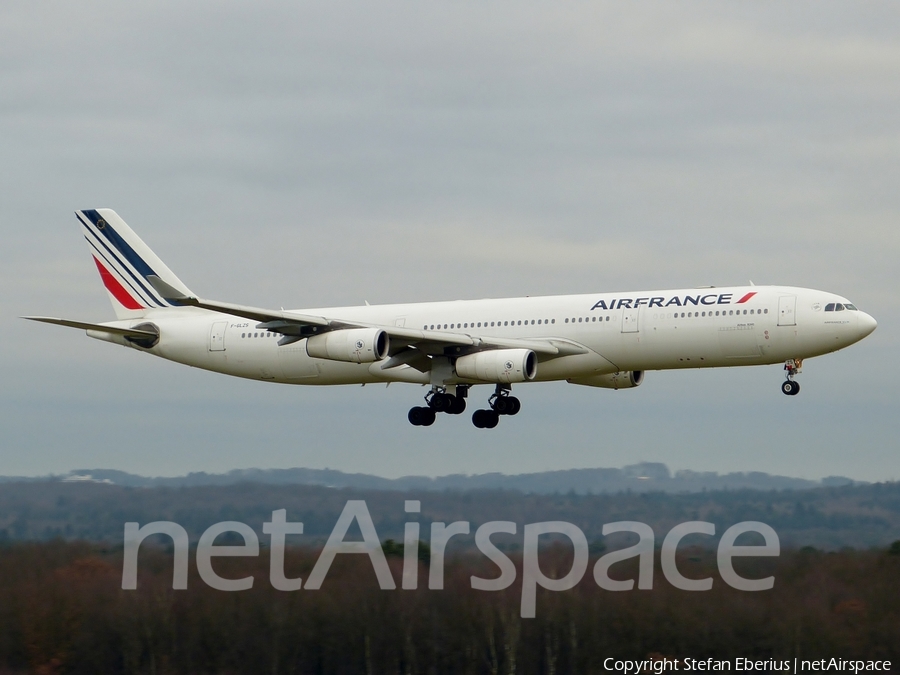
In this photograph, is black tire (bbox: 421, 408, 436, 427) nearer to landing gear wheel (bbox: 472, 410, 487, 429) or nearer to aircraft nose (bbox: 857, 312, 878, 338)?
landing gear wheel (bbox: 472, 410, 487, 429)

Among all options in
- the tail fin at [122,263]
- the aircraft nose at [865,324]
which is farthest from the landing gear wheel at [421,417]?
the aircraft nose at [865,324]

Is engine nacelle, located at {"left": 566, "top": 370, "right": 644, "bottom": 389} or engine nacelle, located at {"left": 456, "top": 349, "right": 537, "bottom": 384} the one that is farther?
engine nacelle, located at {"left": 566, "top": 370, "right": 644, "bottom": 389}

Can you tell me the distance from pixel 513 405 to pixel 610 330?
19.7 ft

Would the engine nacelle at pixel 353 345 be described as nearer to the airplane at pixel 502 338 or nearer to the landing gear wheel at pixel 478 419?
the airplane at pixel 502 338

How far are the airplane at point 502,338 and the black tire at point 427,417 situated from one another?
38 mm

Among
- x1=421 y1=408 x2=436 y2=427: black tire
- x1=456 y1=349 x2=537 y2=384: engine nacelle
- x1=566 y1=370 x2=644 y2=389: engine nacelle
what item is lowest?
x1=421 y1=408 x2=436 y2=427: black tire

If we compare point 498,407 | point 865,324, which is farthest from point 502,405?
point 865,324

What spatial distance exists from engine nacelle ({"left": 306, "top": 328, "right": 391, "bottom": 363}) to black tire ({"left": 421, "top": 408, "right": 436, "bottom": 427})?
5759 millimetres

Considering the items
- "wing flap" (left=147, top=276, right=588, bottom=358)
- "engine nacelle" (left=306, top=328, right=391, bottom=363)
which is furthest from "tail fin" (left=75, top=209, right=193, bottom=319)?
"engine nacelle" (left=306, top=328, right=391, bottom=363)

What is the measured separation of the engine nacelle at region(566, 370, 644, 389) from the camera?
56.0 meters

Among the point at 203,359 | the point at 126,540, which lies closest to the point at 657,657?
the point at 126,540

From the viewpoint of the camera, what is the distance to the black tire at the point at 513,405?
5522 centimetres

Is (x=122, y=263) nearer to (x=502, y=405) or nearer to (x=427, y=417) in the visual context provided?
(x=427, y=417)

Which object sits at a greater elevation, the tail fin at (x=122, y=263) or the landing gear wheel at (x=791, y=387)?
the tail fin at (x=122, y=263)
